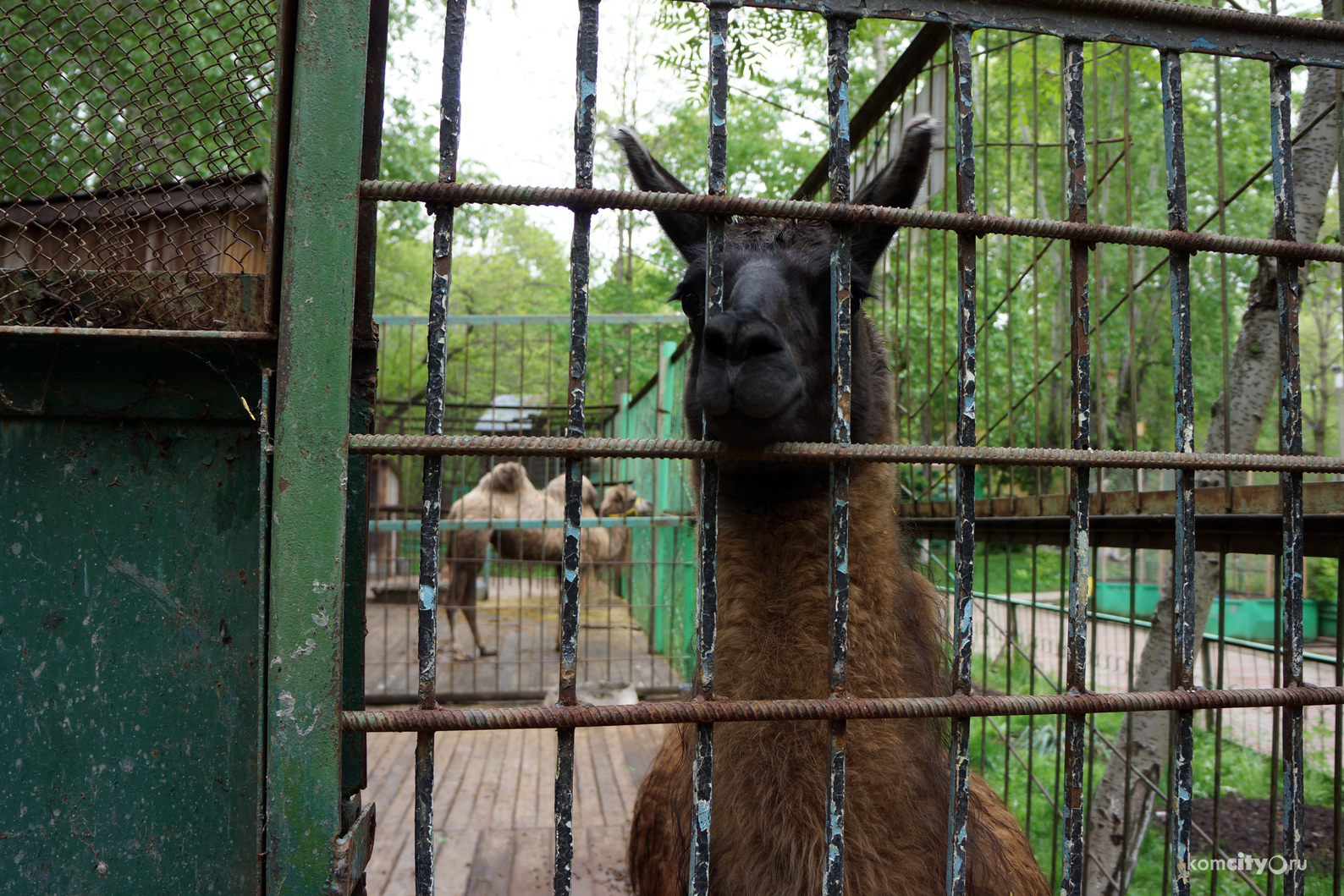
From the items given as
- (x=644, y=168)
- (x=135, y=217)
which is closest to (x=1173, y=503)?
(x=644, y=168)

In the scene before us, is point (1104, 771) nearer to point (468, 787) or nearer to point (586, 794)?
point (586, 794)

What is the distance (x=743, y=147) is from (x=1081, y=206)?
10519mm

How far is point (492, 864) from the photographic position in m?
4.13

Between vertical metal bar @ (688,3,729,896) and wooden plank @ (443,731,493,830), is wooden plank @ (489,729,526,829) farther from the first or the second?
vertical metal bar @ (688,3,729,896)

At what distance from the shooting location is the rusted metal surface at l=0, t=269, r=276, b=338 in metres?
1.48

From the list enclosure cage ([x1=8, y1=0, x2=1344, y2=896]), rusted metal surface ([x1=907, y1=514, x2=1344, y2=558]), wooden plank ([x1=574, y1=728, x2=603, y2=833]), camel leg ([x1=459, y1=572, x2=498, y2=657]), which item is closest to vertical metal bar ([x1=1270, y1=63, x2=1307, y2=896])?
enclosure cage ([x1=8, y1=0, x2=1344, y2=896])

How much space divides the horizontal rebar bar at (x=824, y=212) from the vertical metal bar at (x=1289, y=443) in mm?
103

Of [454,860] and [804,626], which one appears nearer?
[804,626]

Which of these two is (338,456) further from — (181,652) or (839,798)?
(839,798)

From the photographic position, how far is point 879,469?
2318mm

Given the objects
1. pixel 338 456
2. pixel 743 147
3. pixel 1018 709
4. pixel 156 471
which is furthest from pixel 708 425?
pixel 743 147

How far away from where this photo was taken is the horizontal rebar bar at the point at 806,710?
1275 mm

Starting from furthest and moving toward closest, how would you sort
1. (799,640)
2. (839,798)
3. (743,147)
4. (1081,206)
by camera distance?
(743,147) < (799,640) < (1081,206) < (839,798)

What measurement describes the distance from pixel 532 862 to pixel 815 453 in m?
3.70
